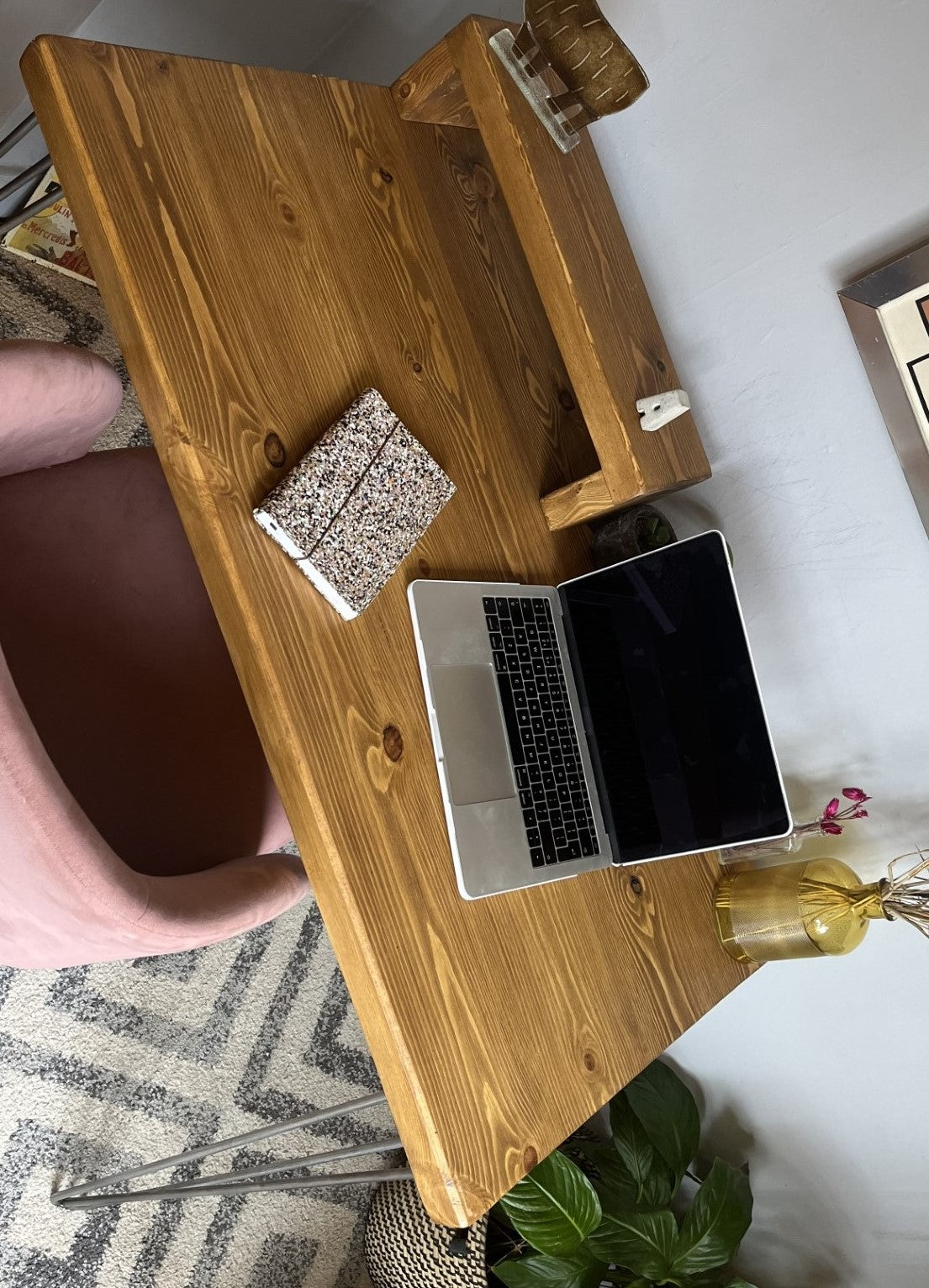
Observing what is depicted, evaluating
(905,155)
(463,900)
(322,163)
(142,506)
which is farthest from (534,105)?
(463,900)

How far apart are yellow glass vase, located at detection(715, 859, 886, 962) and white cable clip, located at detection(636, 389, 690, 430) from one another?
583 mm

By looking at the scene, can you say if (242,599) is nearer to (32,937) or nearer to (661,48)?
(32,937)

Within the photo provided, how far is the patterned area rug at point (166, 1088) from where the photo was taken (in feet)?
4.92

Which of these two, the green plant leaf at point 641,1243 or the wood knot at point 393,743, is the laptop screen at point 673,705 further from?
the green plant leaf at point 641,1243

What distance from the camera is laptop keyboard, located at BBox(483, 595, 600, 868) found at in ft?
3.50

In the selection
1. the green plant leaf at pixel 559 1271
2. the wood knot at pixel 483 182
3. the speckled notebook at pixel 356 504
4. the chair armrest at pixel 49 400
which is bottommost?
the green plant leaf at pixel 559 1271

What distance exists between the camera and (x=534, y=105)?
111 cm

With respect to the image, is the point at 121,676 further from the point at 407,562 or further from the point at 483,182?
the point at 483,182

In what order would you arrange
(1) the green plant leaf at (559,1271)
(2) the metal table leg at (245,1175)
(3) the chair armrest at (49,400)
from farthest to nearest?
(1) the green plant leaf at (559,1271) → (2) the metal table leg at (245,1175) → (3) the chair armrest at (49,400)

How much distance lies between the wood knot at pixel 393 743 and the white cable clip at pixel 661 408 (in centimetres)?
48

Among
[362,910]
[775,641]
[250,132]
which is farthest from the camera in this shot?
[775,641]

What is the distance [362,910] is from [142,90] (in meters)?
0.83

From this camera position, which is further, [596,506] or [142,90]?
[596,506]

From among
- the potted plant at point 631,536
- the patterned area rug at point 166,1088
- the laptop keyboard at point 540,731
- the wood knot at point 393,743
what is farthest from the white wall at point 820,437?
the patterned area rug at point 166,1088
